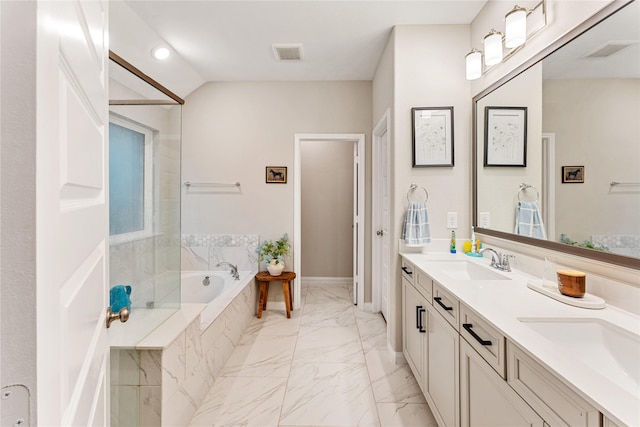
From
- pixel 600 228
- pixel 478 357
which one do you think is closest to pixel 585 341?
pixel 478 357

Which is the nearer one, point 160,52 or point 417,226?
point 417,226

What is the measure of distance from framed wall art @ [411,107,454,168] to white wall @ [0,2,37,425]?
221cm

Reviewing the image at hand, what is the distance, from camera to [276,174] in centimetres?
350

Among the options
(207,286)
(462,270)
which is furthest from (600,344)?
(207,286)

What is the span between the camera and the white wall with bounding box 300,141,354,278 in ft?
15.1

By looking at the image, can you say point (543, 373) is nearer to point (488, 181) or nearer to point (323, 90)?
point (488, 181)

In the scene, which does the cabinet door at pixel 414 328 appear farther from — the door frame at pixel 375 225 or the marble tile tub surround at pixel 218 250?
the marble tile tub surround at pixel 218 250

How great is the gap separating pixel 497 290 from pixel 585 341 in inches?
15.3

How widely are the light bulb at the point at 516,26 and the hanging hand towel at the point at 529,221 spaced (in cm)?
91

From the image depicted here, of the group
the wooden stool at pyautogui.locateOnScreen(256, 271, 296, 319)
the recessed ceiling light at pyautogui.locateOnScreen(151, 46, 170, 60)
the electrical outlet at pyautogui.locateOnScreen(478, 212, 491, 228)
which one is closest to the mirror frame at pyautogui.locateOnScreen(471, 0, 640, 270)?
the electrical outlet at pyautogui.locateOnScreen(478, 212, 491, 228)

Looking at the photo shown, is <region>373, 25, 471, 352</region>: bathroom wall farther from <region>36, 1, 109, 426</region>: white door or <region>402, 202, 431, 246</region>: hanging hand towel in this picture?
<region>36, 1, 109, 426</region>: white door

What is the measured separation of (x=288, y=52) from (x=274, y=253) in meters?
2.09

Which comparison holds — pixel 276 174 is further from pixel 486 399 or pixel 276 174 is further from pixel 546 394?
pixel 546 394

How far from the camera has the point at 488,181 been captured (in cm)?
207
